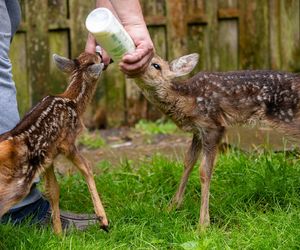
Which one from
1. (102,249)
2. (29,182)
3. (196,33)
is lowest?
(102,249)

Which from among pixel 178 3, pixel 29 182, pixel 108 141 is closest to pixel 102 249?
pixel 29 182

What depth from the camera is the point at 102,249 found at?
200 inches

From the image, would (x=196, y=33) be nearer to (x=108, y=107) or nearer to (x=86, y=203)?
(x=108, y=107)

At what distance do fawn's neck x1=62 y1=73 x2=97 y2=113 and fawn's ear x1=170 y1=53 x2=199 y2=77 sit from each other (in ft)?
2.07

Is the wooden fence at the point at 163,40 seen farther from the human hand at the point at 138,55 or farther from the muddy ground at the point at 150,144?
the human hand at the point at 138,55

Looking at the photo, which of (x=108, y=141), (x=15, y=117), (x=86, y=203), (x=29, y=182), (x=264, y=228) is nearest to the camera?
(x=29, y=182)

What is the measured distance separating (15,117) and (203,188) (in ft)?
4.39

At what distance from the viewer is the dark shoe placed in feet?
18.3

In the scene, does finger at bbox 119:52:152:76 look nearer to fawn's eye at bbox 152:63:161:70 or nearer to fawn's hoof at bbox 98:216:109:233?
fawn's eye at bbox 152:63:161:70

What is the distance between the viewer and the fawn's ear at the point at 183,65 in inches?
232

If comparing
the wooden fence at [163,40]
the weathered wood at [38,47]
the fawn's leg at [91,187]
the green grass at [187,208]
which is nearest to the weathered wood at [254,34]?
the wooden fence at [163,40]

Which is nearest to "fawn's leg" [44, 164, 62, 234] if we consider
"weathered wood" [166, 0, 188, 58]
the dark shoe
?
the dark shoe

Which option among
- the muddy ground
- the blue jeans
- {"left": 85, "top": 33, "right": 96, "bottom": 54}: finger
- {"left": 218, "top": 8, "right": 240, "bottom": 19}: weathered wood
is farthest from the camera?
{"left": 218, "top": 8, "right": 240, "bottom": 19}: weathered wood

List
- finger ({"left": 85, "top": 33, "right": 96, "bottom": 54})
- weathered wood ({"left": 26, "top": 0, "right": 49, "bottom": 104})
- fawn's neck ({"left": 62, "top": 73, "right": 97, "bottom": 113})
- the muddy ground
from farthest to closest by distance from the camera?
weathered wood ({"left": 26, "top": 0, "right": 49, "bottom": 104})
the muddy ground
finger ({"left": 85, "top": 33, "right": 96, "bottom": 54})
fawn's neck ({"left": 62, "top": 73, "right": 97, "bottom": 113})
